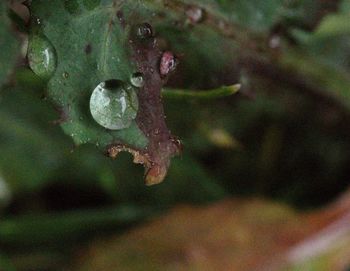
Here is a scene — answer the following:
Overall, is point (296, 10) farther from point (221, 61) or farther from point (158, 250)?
point (158, 250)

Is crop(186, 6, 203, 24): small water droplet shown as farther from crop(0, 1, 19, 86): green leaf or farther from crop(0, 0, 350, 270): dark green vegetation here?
crop(0, 1, 19, 86): green leaf

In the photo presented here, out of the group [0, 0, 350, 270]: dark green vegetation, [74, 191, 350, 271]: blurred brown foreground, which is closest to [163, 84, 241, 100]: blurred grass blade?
[0, 0, 350, 270]: dark green vegetation

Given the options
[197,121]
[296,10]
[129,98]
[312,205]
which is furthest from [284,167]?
[129,98]

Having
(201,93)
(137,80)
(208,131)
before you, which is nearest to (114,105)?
(137,80)

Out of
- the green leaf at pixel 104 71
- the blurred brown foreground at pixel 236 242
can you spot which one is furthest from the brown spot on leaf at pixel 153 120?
the blurred brown foreground at pixel 236 242

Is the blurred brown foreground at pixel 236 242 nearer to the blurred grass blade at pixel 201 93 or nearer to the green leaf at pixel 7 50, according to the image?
the blurred grass blade at pixel 201 93

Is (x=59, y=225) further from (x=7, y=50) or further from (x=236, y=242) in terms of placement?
(x=7, y=50)
